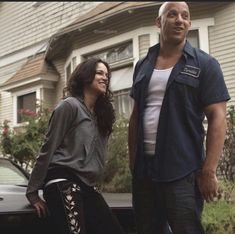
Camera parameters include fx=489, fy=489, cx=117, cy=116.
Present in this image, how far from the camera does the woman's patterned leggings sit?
2.77 m

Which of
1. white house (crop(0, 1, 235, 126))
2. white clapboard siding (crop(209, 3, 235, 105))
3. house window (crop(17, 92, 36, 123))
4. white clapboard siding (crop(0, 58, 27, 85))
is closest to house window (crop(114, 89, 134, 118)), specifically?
white house (crop(0, 1, 235, 126))

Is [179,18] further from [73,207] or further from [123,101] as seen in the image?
[123,101]

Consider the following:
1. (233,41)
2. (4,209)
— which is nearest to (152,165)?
(4,209)

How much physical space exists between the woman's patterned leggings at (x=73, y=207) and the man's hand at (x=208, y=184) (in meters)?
0.69

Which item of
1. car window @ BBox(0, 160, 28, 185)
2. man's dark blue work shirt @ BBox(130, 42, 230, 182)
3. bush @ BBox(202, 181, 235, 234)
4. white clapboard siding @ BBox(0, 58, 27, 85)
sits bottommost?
bush @ BBox(202, 181, 235, 234)

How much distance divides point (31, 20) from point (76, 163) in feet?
44.6

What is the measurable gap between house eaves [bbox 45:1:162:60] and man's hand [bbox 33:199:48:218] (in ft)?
25.3

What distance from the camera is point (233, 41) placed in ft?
32.2

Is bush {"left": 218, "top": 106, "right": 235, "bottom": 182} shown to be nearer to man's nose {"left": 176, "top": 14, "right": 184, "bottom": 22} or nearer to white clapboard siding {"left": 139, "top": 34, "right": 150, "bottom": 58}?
white clapboard siding {"left": 139, "top": 34, "right": 150, "bottom": 58}

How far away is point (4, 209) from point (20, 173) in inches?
75.6

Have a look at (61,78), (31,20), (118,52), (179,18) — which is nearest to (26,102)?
(61,78)

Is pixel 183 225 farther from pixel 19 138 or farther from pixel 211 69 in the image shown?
pixel 19 138

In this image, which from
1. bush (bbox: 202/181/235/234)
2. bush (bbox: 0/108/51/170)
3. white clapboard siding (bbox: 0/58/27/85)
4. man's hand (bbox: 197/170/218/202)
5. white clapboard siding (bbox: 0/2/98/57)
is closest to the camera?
man's hand (bbox: 197/170/218/202)

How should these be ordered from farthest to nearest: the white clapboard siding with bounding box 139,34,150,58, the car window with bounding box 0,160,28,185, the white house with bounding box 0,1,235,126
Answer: the white clapboard siding with bounding box 139,34,150,58
the white house with bounding box 0,1,235,126
the car window with bounding box 0,160,28,185
